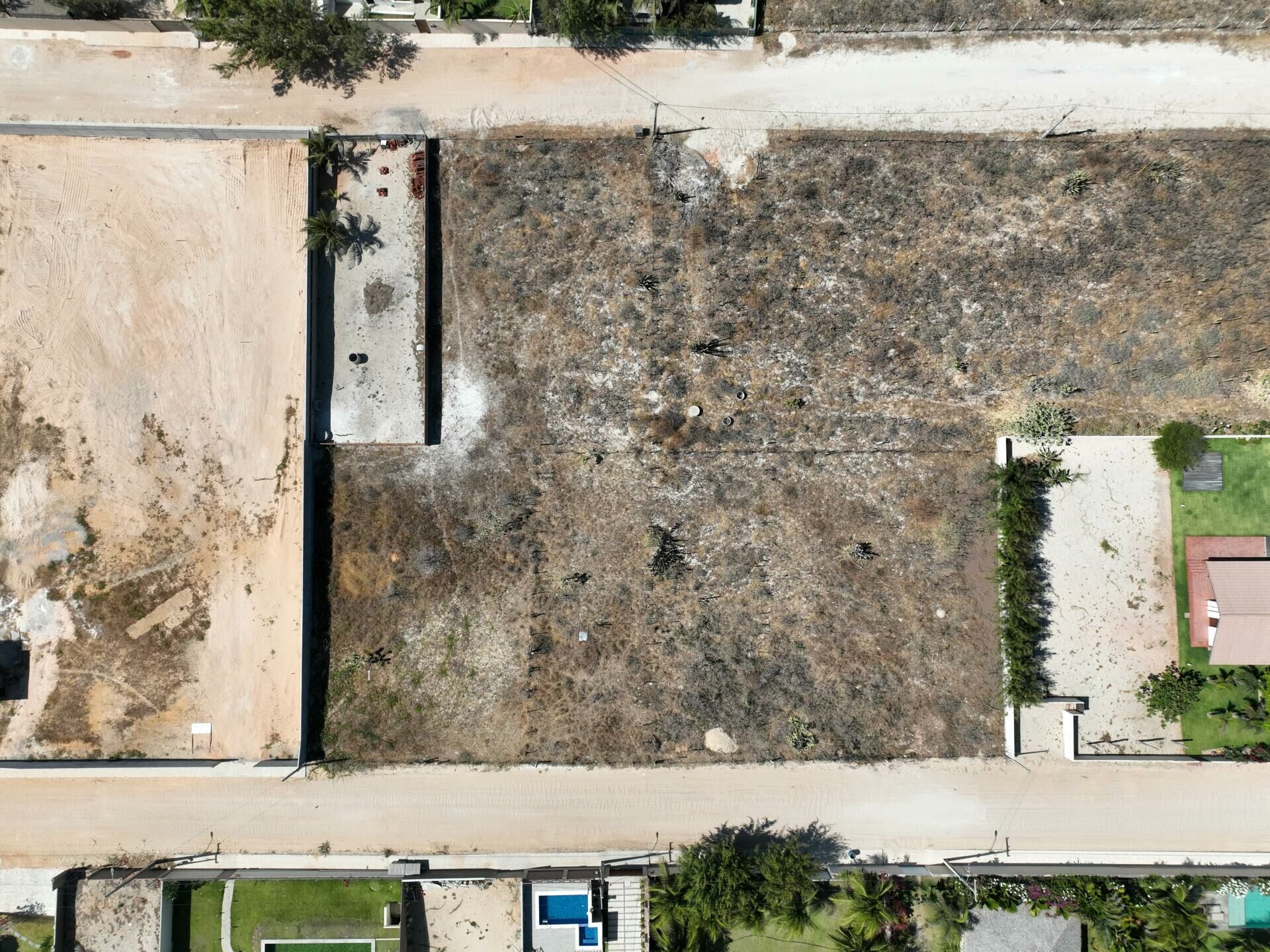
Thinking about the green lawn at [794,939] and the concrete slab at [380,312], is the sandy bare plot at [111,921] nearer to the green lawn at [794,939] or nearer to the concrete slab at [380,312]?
the concrete slab at [380,312]

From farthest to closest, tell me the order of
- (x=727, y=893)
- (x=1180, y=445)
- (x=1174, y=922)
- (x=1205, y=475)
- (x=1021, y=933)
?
(x=1205, y=475) → (x=1180, y=445) → (x=1021, y=933) → (x=1174, y=922) → (x=727, y=893)

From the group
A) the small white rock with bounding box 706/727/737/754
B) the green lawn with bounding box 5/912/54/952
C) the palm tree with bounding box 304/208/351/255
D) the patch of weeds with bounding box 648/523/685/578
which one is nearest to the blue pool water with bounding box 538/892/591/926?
the small white rock with bounding box 706/727/737/754

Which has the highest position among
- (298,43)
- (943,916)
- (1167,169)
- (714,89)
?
(298,43)

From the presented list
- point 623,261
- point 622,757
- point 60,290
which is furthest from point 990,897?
point 60,290

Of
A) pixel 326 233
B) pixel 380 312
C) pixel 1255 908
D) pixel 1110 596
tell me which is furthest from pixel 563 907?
pixel 326 233

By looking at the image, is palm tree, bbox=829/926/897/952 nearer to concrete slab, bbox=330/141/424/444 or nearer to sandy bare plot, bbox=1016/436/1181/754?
sandy bare plot, bbox=1016/436/1181/754

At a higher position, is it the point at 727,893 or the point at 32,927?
the point at 727,893

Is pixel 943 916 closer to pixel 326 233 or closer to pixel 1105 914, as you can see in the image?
pixel 1105 914
